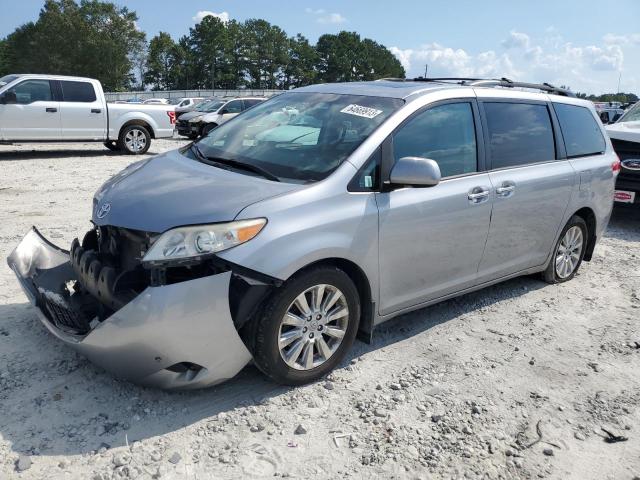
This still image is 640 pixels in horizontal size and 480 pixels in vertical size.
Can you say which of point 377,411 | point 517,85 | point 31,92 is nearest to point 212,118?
point 31,92

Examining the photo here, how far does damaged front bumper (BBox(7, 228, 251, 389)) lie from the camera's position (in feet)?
9.25

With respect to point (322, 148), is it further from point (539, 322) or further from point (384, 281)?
A: point (539, 322)

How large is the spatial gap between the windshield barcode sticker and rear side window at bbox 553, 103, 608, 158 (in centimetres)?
218

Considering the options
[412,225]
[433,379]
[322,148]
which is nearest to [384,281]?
[412,225]

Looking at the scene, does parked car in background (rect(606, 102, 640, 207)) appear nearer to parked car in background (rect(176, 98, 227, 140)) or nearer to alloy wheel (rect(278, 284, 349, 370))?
alloy wheel (rect(278, 284, 349, 370))

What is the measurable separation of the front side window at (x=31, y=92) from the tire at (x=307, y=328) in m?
11.7

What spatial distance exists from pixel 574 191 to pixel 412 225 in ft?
7.26

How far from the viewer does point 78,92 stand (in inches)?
524

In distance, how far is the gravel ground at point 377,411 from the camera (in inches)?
109

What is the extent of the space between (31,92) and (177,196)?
446 inches

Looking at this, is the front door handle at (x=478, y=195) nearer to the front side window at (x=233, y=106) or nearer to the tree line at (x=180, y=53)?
the front side window at (x=233, y=106)

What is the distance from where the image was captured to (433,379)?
12.0 feet

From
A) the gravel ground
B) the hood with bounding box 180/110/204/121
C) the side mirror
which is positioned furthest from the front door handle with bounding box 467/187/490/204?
the hood with bounding box 180/110/204/121

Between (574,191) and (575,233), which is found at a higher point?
(574,191)
